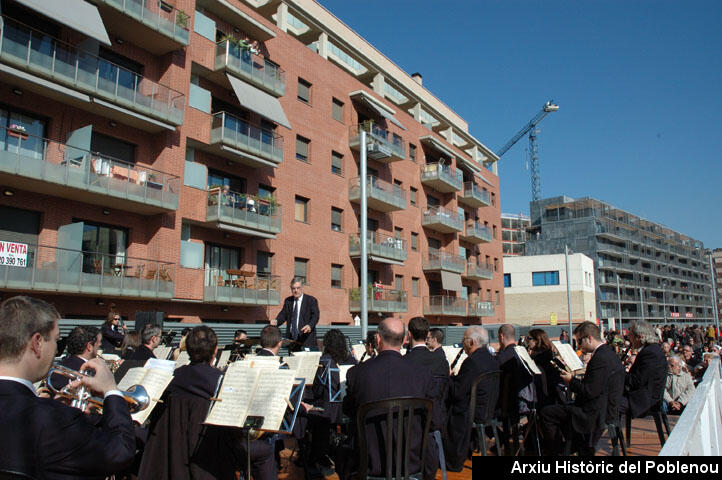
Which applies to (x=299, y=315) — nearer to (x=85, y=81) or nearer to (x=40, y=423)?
(x=40, y=423)

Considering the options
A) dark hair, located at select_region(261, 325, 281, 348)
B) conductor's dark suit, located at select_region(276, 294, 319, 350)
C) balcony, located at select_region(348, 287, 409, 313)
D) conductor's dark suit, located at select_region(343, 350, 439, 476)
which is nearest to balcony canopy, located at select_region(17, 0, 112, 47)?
conductor's dark suit, located at select_region(276, 294, 319, 350)

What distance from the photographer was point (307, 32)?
3294cm

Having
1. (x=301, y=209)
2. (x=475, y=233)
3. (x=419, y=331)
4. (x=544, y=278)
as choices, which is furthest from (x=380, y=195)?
(x=544, y=278)

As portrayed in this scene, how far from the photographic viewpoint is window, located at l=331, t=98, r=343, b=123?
31.8 m

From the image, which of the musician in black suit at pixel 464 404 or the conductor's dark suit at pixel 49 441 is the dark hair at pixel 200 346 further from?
the musician in black suit at pixel 464 404

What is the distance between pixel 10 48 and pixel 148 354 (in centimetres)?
1352

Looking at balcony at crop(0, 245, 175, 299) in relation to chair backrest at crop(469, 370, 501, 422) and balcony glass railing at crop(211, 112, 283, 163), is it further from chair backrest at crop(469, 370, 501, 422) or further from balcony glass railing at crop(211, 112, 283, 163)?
chair backrest at crop(469, 370, 501, 422)

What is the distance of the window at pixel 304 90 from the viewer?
2933cm

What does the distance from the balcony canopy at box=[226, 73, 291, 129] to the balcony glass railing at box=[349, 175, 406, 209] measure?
22.4 ft

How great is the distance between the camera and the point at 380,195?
32406mm

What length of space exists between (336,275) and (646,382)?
23.9 m

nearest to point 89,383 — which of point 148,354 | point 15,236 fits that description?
point 148,354

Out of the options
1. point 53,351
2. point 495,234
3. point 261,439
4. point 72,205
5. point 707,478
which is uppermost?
point 495,234

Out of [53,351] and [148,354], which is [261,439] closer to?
[53,351]
